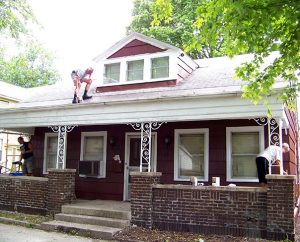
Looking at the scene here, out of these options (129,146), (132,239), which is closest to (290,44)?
(132,239)

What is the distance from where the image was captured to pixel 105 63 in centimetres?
1266

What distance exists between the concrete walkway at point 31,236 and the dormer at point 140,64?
18.0 ft

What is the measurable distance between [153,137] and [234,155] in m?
2.56

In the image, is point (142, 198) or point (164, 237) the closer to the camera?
point (164, 237)

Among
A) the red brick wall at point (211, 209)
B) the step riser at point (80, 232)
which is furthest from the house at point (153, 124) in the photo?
the step riser at point (80, 232)

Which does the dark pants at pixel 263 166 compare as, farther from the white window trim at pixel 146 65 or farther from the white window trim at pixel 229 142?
the white window trim at pixel 146 65

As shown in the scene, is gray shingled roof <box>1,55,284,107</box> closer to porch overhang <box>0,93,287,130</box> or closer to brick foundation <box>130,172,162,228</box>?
porch overhang <box>0,93,287,130</box>

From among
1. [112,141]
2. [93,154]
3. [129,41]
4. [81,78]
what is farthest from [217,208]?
[129,41]

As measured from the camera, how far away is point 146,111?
9.16 meters

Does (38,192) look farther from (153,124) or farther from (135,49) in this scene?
(135,49)

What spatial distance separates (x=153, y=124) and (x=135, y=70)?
10.4ft

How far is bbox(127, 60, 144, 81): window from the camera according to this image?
12077 millimetres

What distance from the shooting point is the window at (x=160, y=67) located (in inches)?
460

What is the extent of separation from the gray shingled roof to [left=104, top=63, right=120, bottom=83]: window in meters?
0.43
